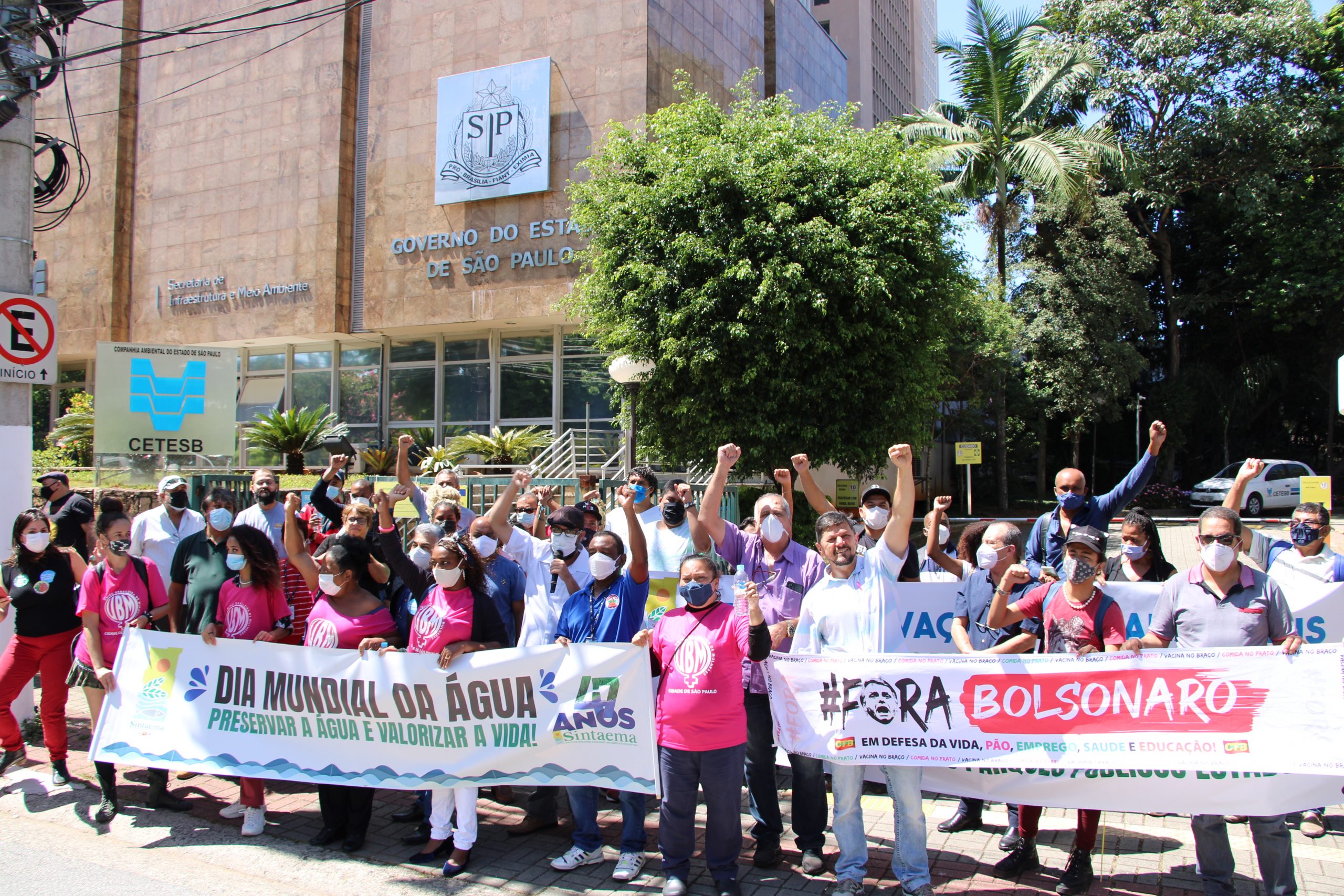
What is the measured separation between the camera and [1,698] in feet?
19.5

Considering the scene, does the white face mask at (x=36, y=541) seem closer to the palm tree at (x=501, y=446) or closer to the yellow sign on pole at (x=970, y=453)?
the palm tree at (x=501, y=446)

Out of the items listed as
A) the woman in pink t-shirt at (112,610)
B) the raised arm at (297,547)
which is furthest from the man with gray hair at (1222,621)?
the woman in pink t-shirt at (112,610)

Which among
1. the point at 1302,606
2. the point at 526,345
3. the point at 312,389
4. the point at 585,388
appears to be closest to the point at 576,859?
the point at 1302,606

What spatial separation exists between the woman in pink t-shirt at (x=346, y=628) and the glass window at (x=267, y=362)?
2347 centimetres

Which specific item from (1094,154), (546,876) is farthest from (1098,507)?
(1094,154)

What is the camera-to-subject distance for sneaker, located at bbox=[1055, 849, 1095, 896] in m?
4.41

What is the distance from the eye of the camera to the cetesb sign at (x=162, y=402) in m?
12.3

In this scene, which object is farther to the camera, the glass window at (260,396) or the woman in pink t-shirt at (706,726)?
the glass window at (260,396)

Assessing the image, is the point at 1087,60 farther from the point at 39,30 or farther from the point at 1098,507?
the point at 39,30

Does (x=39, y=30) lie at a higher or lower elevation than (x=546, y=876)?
higher

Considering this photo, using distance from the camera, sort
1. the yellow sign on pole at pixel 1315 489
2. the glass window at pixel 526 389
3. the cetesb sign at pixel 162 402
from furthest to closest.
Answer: the glass window at pixel 526 389 → the cetesb sign at pixel 162 402 → the yellow sign on pole at pixel 1315 489

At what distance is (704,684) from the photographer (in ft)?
14.5

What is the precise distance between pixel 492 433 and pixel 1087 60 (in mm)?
18124

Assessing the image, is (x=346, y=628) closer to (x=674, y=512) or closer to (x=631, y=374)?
(x=674, y=512)
